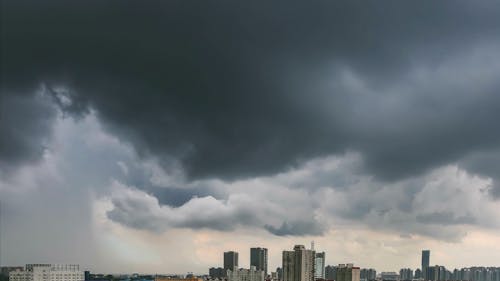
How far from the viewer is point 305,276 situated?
75.1 meters

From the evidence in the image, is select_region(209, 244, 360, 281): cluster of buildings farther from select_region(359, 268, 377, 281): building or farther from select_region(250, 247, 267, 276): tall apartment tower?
select_region(359, 268, 377, 281): building

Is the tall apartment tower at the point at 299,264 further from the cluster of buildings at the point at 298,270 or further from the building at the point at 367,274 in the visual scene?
the building at the point at 367,274

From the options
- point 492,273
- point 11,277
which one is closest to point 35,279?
point 11,277

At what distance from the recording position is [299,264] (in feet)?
246

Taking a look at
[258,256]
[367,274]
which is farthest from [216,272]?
[367,274]

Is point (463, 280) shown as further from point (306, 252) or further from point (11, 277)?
point (11, 277)

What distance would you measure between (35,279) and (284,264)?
152 ft

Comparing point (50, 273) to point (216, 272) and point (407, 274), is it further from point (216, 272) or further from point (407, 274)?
point (407, 274)

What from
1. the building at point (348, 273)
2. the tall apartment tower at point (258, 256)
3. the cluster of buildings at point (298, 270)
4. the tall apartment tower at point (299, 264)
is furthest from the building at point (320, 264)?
the tall apartment tower at point (299, 264)

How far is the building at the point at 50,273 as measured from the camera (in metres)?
84.4

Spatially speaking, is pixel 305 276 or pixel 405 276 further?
pixel 405 276

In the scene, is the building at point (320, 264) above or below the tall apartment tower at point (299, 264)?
below

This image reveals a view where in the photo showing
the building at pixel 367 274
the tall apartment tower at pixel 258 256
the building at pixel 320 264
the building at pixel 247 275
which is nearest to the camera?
the building at pixel 247 275

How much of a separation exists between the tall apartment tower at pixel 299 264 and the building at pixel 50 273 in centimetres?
4386
